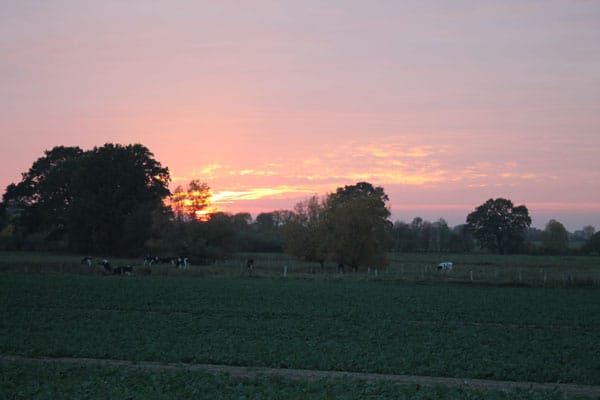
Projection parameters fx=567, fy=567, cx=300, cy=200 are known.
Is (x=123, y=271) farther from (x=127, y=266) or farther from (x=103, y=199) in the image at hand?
(x=103, y=199)

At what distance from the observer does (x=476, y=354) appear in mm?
17266

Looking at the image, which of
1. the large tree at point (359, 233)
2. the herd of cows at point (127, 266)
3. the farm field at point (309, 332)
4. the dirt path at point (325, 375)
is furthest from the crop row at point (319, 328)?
the large tree at point (359, 233)

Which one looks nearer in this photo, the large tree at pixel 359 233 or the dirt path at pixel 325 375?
the dirt path at pixel 325 375

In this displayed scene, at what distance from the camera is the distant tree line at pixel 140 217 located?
6203cm

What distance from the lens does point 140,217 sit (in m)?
69.8

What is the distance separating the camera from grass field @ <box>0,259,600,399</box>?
13648 mm

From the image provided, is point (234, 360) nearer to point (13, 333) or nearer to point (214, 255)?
point (13, 333)

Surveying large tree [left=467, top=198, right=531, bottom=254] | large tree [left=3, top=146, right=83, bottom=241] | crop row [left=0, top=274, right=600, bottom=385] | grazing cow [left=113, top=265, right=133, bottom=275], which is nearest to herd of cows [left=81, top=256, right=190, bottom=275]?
grazing cow [left=113, top=265, right=133, bottom=275]

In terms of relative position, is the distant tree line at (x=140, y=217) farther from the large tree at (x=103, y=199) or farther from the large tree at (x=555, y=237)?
the large tree at (x=555, y=237)

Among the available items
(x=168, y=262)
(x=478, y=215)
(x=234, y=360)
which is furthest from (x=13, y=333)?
(x=478, y=215)

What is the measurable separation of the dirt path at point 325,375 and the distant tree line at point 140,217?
1793 inches

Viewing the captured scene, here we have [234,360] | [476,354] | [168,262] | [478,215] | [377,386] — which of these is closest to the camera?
[377,386]

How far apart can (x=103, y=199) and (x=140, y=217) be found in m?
5.57

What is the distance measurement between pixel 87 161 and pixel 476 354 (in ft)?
212
